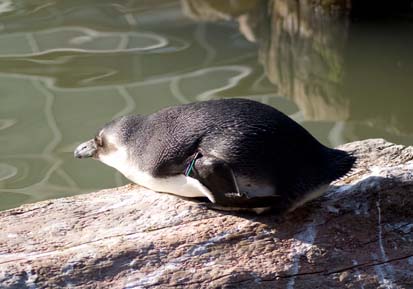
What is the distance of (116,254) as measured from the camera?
2525 millimetres

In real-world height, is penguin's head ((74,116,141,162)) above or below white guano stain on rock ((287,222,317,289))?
above

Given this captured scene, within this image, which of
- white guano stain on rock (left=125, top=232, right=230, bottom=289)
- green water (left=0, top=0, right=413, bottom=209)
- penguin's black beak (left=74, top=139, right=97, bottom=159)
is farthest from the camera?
green water (left=0, top=0, right=413, bottom=209)

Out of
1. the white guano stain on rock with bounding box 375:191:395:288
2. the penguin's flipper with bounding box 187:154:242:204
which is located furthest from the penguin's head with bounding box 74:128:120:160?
the white guano stain on rock with bounding box 375:191:395:288

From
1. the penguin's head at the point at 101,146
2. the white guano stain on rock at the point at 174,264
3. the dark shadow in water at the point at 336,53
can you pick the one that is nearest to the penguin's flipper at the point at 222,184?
the white guano stain on rock at the point at 174,264

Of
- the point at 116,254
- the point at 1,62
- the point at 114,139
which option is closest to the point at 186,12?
the point at 1,62

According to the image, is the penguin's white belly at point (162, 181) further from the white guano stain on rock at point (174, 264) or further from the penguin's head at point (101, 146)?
the white guano stain on rock at point (174, 264)

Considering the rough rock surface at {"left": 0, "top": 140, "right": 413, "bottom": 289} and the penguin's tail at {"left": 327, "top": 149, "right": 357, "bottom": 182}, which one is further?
the penguin's tail at {"left": 327, "top": 149, "right": 357, "bottom": 182}

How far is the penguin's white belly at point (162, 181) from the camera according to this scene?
106 inches

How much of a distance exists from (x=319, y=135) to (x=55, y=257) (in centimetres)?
331

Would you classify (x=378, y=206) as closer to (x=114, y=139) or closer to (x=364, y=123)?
(x=114, y=139)

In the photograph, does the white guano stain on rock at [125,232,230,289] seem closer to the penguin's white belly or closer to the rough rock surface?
the rough rock surface

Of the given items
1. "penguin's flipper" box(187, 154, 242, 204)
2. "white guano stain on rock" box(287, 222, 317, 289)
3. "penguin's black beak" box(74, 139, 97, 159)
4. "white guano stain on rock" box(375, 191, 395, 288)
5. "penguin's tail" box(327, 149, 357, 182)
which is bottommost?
"white guano stain on rock" box(375, 191, 395, 288)

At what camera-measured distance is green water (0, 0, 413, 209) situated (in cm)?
554

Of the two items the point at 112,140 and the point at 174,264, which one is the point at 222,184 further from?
the point at 112,140
